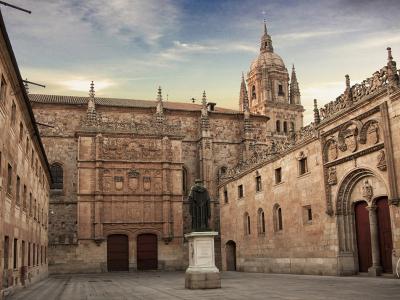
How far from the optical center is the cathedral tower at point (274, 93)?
78.1 m

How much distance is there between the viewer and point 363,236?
74.9ft

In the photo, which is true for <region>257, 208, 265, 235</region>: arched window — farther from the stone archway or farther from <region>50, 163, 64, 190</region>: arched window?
<region>50, 163, 64, 190</region>: arched window

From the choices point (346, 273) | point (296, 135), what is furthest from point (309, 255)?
point (296, 135)

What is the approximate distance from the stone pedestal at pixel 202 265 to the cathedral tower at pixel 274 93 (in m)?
58.0

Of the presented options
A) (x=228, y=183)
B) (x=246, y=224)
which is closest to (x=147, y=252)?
(x=228, y=183)

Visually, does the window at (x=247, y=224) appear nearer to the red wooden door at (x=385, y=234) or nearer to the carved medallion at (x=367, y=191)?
the carved medallion at (x=367, y=191)

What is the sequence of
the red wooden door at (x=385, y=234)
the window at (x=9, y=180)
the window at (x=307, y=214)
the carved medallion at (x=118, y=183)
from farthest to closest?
1. the carved medallion at (x=118, y=183)
2. the window at (x=307, y=214)
3. the red wooden door at (x=385, y=234)
4. the window at (x=9, y=180)

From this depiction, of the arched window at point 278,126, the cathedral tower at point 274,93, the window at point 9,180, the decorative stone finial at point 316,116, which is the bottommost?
the window at point 9,180

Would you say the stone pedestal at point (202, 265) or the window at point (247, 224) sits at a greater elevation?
the window at point (247, 224)

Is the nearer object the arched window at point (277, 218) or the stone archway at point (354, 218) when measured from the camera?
the stone archway at point (354, 218)

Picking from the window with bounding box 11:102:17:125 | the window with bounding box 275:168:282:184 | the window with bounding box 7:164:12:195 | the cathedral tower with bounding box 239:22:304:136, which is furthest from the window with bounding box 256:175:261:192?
the cathedral tower with bounding box 239:22:304:136

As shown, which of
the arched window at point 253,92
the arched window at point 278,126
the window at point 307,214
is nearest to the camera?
the window at point 307,214

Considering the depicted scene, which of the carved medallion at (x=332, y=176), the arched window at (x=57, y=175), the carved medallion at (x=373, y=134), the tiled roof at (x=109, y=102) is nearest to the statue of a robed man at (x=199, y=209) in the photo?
the carved medallion at (x=332, y=176)

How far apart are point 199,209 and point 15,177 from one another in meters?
7.36
